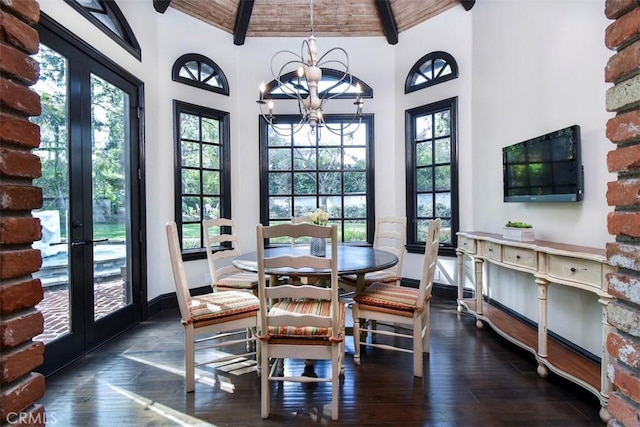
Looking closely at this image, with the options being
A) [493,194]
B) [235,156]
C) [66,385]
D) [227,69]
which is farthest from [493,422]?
[227,69]

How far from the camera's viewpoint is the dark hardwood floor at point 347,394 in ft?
5.97

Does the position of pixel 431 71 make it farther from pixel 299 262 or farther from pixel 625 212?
pixel 625 212

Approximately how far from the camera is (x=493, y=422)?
177cm

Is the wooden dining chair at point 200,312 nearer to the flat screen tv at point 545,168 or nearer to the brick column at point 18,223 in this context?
the brick column at point 18,223

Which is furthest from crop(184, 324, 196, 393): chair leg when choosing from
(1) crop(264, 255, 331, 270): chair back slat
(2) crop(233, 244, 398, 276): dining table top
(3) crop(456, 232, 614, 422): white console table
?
(3) crop(456, 232, 614, 422): white console table

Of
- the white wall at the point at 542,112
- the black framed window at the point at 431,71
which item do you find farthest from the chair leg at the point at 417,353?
the black framed window at the point at 431,71

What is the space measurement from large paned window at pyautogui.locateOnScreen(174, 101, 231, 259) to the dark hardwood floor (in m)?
1.64

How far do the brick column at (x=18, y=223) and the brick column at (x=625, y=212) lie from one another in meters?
1.38

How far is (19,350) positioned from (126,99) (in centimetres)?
312

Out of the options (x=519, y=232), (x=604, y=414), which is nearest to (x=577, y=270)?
(x=519, y=232)

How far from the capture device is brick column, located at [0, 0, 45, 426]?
725mm

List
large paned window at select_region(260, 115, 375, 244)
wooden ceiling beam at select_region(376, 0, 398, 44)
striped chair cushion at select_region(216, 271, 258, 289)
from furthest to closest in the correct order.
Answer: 1. large paned window at select_region(260, 115, 375, 244)
2. wooden ceiling beam at select_region(376, 0, 398, 44)
3. striped chair cushion at select_region(216, 271, 258, 289)

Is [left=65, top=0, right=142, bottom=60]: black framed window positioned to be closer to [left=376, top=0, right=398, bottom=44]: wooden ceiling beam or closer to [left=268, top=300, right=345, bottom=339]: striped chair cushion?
[left=268, top=300, right=345, bottom=339]: striped chair cushion

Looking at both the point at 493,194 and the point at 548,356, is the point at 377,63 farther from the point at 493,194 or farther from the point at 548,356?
the point at 548,356
